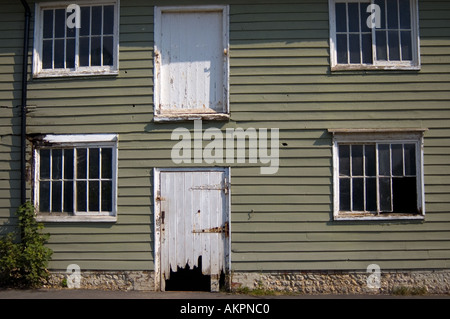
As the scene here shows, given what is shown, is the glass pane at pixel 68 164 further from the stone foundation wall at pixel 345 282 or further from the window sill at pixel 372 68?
the window sill at pixel 372 68

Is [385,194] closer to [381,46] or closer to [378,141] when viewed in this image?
[378,141]

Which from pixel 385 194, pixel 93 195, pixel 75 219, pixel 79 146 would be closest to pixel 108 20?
pixel 79 146

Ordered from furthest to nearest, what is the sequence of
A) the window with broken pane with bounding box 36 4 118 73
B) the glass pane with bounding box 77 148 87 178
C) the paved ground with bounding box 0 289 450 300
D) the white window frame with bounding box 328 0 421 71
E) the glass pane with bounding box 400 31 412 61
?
the window with broken pane with bounding box 36 4 118 73, the glass pane with bounding box 77 148 87 178, the glass pane with bounding box 400 31 412 61, the white window frame with bounding box 328 0 421 71, the paved ground with bounding box 0 289 450 300

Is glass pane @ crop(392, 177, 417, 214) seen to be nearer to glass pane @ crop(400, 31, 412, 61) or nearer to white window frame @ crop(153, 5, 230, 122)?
glass pane @ crop(400, 31, 412, 61)

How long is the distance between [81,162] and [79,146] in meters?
0.28

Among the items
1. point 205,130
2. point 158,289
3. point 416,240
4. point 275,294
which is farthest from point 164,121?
point 416,240

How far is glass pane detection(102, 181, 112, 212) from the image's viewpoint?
8430 mm

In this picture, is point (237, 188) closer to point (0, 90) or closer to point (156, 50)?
point (156, 50)

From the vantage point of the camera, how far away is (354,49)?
333 inches

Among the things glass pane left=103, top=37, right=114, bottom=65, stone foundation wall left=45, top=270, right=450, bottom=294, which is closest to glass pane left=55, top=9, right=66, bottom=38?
glass pane left=103, top=37, right=114, bottom=65

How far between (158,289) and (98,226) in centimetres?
146

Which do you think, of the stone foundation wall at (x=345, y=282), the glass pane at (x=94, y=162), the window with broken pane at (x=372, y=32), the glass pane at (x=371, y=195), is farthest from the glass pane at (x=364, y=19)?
the glass pane at (x=94, y=162)

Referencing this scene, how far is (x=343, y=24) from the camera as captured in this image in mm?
8469

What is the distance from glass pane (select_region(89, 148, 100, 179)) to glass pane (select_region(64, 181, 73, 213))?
0.41 metres
